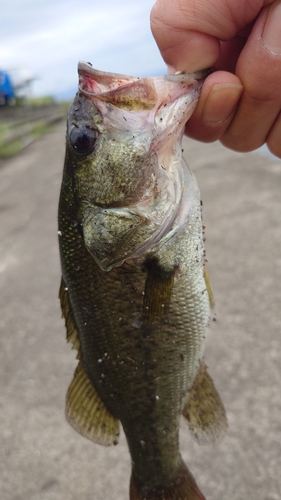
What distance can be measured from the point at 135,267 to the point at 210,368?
76.7 inches

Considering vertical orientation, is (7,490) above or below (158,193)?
below

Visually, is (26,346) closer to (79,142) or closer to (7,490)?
(7,490)

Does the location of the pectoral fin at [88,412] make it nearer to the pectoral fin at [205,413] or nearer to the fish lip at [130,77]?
the pectoral fin at [205,413]

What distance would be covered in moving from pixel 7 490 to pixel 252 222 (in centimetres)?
353

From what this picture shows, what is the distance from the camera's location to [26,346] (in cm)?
370

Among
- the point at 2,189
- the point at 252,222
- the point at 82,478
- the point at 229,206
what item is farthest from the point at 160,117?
the point at 2,189

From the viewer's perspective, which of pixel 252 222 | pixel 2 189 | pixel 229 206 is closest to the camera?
pixel 252 222

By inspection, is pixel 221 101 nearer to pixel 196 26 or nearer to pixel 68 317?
pixel 196 26

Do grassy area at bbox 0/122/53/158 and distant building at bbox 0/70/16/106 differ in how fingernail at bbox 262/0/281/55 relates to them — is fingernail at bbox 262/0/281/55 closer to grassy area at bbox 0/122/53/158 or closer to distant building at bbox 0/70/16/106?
grassy area at bbox 0/122/53/158

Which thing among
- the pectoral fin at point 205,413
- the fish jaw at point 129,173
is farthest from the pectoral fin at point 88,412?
the fish jaw at point 129,173

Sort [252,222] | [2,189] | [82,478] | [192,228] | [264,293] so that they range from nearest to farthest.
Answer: [192,228] < [82,478] < [264,293] < [252,222] < [2,189]

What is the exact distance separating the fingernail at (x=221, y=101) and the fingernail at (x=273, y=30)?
0.14 meters

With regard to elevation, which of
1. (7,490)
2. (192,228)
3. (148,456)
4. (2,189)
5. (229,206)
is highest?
(192,228)

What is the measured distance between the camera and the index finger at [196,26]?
1.21 m
